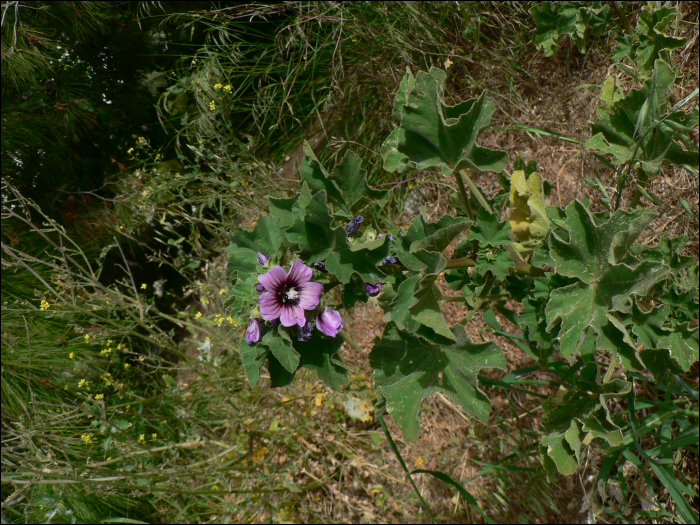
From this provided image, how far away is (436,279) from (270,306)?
0.30m

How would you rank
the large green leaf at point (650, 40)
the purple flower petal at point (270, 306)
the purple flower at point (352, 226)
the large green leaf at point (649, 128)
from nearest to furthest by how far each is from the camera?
the purple flower petal at point (270, 306) < the purple flower at point (352, 226) < the large green leaf at point (649, 128) < the large green leaf at point (650, 40)

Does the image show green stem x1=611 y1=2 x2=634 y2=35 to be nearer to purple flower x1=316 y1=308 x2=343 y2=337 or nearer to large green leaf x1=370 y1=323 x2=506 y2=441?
large green leaf x1=370 y1=323 x2=506 y2=441

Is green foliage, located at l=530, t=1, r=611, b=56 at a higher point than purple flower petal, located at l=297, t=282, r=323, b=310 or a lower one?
higher

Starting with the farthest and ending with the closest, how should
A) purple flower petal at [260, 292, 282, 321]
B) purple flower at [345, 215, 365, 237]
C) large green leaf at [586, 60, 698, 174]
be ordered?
large green leaf at [586, 60, 698, 174] < purple flower at [345, 215, 365, 237] < purple flower petal at [260, 292, 282, 321]

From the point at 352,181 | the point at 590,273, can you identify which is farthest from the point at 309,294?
the point at 590,273

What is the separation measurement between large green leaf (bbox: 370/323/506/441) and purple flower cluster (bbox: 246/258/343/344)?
15cm

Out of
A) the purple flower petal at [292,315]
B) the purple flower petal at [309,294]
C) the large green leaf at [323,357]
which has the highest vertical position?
the purple flower petal at [309,294]

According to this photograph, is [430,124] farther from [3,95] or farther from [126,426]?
[3,95]

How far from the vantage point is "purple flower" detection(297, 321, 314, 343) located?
0.90 meters

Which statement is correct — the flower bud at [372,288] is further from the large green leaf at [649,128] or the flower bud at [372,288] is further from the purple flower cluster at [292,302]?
the large green leaf at [649,128]

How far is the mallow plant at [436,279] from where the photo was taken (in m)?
0.89

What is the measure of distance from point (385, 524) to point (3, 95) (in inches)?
105

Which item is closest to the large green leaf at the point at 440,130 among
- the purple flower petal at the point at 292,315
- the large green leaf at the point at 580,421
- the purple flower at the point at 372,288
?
the purple flower at the point at 372,288

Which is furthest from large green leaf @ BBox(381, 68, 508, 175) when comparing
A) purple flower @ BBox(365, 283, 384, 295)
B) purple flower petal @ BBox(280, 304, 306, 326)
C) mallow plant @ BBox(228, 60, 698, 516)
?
purple flower petal @ BBox(280, 304, 306, 326)
